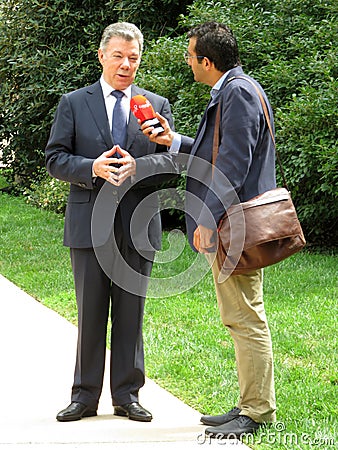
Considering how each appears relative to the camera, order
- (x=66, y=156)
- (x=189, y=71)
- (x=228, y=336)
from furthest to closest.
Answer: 1. (x=189, y=71)
2. (x=228, y=336)
3. (x=66, y=156)

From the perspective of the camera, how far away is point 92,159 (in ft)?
15.0

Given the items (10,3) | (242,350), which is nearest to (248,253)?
(242,350)

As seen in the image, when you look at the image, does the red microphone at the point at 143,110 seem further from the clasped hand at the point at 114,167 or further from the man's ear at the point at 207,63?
the man's ear at the point at 207,63

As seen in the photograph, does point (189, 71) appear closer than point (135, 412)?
No

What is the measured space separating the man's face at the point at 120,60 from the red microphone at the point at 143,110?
214mm

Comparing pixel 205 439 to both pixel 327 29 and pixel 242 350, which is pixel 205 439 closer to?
pixel 242 350

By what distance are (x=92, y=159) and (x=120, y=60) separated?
1.78ft

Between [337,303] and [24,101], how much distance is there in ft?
30.3

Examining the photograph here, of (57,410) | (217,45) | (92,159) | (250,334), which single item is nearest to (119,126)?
(92,159)

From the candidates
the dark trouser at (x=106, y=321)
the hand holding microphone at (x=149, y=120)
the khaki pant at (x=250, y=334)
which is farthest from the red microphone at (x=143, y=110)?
the khaki pant at (x=250, y=334)

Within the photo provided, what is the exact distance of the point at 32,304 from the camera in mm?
7910

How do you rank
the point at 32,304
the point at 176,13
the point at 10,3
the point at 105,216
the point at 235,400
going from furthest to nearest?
the point at 10,3 < the point at 176,13 < the point at 32,304 < the point at 235,400 < the point at 105,216

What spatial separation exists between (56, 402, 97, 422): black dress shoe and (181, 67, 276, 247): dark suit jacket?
1.16 metres

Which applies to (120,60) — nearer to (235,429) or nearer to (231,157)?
(231,157)
